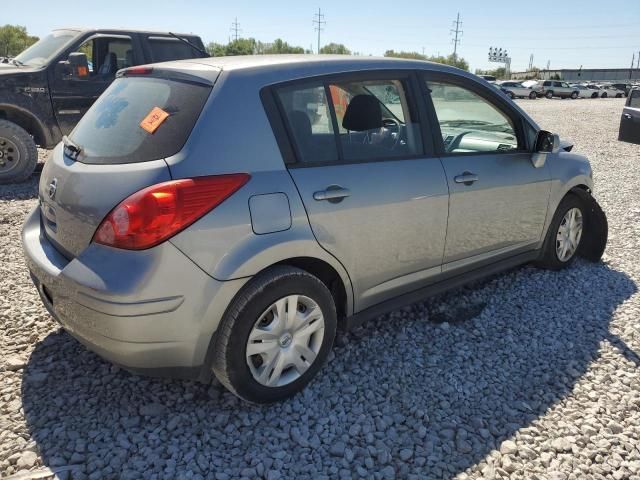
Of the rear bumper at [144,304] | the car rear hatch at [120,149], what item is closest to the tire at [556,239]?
the rear bumper at [144,304]

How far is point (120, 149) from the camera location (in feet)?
8.29

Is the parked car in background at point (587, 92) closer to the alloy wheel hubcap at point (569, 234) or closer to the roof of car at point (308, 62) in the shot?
the alloy wheel hubcap at point (569, 234)

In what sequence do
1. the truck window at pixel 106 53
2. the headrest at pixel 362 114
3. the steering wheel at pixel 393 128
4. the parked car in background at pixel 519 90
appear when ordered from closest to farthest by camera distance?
the headrest at pixel 362 114 → the steering wheel at pixel 393 128 → the truck window at pixel 106 53 → the parked car in background at pixel 519 90

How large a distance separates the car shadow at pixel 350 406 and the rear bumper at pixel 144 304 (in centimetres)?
39

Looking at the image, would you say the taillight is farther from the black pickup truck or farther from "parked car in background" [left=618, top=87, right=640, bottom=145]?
"parked car in background" [left=618, top=87, right=640, bottom=145]

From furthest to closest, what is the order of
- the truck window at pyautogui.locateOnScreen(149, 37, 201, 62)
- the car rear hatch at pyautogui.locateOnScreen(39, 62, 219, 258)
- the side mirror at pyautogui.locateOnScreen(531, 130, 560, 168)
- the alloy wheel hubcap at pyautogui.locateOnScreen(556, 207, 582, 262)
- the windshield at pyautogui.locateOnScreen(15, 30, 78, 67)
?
the truck window at pyautogui.locateOnScreen(149, 37, 201, 62), the windshield at pyautogui.locateOnScreen(15, 30, 78, 67), the alloy wheel hubcap at pyautogui.locateOnScreen(556, 207, 582, 262), the side mirror at pyautogui.locateOnScreen(531, 130, 560, 168), the car rear hatch at pyautogui.locateOnScreen(39, 62, 219, 258)

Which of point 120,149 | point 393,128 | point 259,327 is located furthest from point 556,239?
point 120,149

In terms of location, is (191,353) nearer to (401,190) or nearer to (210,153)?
(210,153)

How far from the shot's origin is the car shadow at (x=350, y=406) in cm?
238

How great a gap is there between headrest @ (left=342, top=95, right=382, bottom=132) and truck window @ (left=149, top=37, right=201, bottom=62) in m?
5.62

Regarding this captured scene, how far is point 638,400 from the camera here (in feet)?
9.37

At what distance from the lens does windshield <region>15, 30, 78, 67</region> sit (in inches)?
295

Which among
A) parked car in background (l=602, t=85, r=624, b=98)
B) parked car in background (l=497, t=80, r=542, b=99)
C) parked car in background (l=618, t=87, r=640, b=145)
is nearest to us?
parked car in background (l=618, t=87, r=640, b=145)

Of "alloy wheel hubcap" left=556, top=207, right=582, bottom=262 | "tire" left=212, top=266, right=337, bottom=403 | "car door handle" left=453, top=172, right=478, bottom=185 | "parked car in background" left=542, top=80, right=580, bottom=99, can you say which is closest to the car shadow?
"tire" left=212, top=266, right=337, bottom=403
